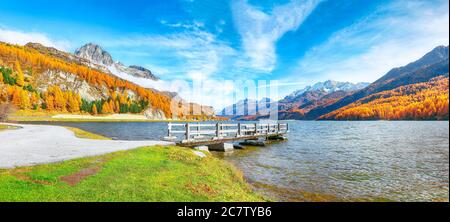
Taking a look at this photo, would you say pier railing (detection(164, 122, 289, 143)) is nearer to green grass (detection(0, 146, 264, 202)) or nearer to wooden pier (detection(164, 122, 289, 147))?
wooden pier (detection(164, 122, 289, 147))

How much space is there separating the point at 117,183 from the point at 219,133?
2533 cm

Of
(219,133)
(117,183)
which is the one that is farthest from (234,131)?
(117,183)

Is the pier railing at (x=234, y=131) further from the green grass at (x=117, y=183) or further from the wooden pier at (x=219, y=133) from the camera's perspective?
the green grass at (x=117, y=183)

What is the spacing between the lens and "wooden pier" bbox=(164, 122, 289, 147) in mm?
29047

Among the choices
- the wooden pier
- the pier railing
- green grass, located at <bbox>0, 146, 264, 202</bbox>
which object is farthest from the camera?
the pier railing

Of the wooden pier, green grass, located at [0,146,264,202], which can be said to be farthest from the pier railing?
green grass, located at [0,146,264,202]

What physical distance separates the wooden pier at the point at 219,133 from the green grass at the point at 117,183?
1190cm

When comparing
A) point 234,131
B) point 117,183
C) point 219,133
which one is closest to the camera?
point 117,183

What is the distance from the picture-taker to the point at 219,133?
3562cm

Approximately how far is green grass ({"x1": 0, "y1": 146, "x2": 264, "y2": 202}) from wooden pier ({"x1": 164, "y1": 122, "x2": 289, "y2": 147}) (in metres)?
11.9

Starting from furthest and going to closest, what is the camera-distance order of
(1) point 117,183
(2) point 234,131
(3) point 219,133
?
1. (2) point 234,131
2. (3) point 219,133
3. (1) point 117,183

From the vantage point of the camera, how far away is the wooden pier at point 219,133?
29.0 meters

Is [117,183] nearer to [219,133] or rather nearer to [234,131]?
[219,133]
